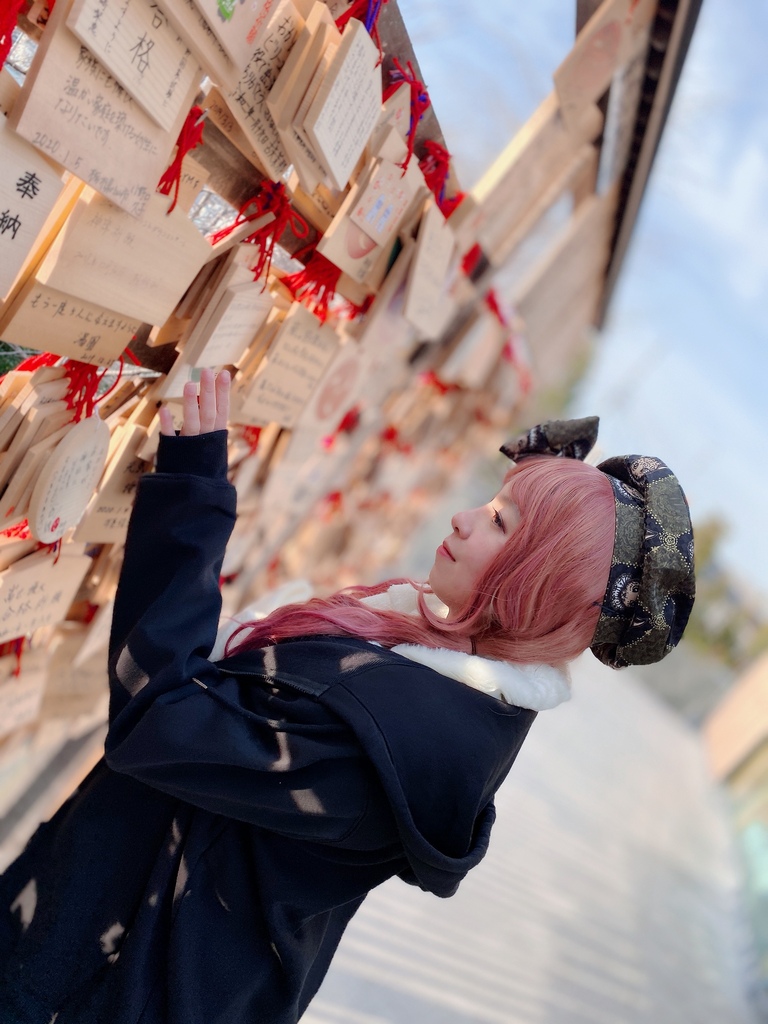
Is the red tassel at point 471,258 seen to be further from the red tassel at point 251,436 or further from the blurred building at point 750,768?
the blurred building at point 750,768

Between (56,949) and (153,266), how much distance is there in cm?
72

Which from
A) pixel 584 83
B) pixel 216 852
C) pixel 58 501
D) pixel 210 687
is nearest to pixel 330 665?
pixel 210 687

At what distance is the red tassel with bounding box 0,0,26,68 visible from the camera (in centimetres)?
56

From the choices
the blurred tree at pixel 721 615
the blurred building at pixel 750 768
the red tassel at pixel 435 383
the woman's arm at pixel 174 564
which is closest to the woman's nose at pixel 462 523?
the woman's arm at pixel 174 564

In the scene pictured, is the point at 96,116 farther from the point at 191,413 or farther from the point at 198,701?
the point at 198,701

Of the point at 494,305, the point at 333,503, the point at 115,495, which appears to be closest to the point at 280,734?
the point at 115,495

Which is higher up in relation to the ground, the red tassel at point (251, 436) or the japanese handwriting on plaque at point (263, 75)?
the japanese handwriting on plaque at point (263, 75)

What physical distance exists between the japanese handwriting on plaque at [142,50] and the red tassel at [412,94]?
361 mm

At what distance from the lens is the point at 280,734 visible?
2.58ft

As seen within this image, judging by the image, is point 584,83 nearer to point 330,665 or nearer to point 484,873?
point 330,665

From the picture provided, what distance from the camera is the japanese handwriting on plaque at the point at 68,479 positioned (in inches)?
33.0

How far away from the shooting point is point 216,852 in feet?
2.81

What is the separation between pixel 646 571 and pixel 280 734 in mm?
436

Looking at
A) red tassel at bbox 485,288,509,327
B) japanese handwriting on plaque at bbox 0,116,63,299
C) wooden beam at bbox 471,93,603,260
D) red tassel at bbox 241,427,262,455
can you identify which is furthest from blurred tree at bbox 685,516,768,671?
japanese handwriting on plaque at bbox 0,116,63,299
